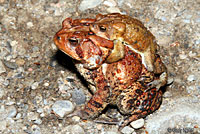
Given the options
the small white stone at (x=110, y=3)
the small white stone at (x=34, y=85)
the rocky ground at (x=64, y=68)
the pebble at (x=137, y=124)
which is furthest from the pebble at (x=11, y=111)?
the small white stone at (x=110, y=3)

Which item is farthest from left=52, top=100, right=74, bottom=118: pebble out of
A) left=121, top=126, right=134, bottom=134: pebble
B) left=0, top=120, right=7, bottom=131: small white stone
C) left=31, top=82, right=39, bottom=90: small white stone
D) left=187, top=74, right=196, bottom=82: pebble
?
left=187, top=74, right=196, bottom=82: pebble

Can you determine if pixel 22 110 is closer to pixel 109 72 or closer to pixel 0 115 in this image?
pixel 0 115

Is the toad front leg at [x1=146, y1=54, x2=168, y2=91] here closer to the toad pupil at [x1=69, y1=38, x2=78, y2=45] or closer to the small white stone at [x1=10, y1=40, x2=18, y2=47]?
the toad pupil at [x1=69, y1=38, x2=78, y2=45]

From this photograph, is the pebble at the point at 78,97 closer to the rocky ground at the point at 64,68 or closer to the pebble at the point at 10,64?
the rocky ground at the point at 64,68

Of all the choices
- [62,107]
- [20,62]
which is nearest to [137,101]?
[62,107]

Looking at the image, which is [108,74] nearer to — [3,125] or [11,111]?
[11,111]
